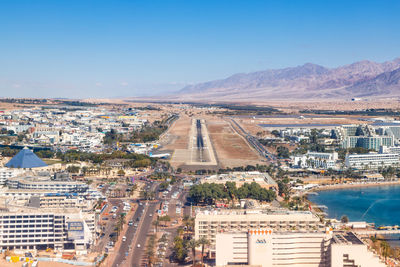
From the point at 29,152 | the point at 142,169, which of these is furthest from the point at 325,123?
the point at 29,152

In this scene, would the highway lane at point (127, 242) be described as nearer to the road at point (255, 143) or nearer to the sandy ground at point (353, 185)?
the sandy ground at point (353, 185)

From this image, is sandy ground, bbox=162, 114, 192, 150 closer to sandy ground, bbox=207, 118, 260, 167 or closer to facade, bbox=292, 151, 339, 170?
sandy ground, bbox=207, 118, 260, 167

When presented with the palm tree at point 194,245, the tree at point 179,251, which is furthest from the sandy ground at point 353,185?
the palm tree at point 194,245

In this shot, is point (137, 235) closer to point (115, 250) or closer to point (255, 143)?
point (115, 250)

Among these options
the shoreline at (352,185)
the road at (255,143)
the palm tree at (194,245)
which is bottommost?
the shoreline at (352,185)

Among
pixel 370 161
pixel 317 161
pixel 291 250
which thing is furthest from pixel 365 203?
pixel 291 250
